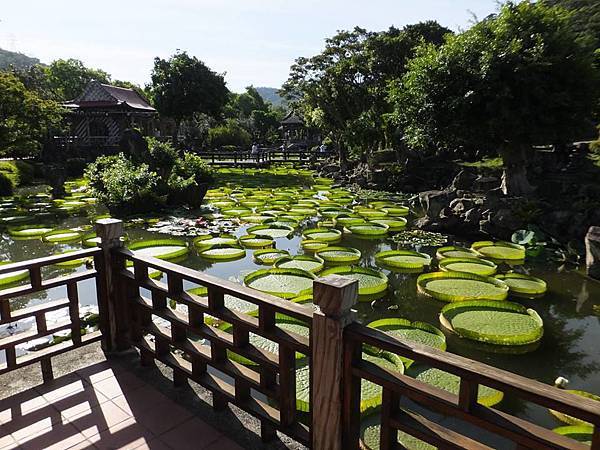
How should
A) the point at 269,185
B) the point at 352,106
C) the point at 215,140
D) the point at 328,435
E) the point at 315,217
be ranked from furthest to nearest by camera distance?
1. the point at 215,140
2. the point at 352,106
3. the point at 269,185
4. the point at 315,217
5. the point at 328,435

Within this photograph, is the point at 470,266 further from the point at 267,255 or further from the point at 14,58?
the point at 14,58

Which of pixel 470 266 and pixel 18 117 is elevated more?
pixel 18 117

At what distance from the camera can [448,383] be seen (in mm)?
3572

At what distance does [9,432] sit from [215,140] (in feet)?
121

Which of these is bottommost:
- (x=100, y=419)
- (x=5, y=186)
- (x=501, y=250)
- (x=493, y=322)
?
(x=493, y=322)

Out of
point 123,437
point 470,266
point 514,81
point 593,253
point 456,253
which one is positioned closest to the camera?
point 123,437

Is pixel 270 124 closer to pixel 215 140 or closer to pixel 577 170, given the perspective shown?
pixel 215 140

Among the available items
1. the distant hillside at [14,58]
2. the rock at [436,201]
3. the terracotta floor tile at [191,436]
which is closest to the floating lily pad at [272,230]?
the rock at [436,201]

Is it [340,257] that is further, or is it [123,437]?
[340,257]

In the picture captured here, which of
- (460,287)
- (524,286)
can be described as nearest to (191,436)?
(460,287)

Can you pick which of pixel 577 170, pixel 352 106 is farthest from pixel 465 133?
pixel 352 106

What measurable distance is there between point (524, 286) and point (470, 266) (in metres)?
0.92

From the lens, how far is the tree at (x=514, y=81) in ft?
27.4

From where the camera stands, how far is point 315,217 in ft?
37.3
